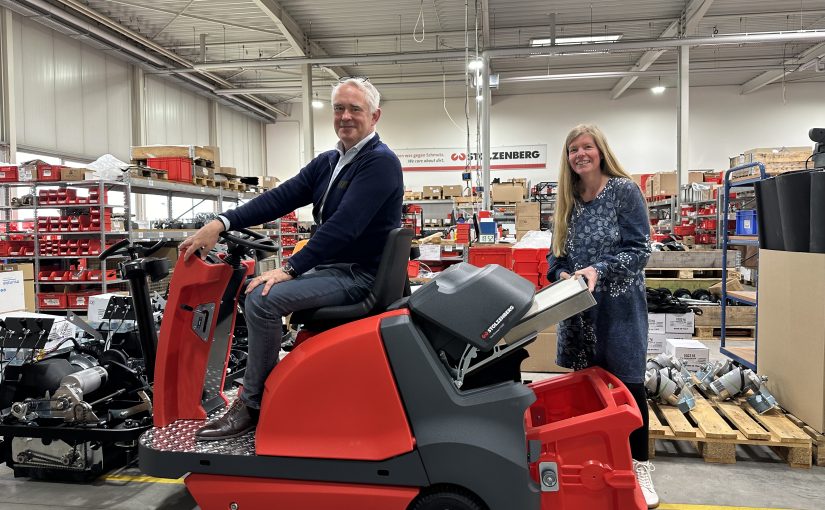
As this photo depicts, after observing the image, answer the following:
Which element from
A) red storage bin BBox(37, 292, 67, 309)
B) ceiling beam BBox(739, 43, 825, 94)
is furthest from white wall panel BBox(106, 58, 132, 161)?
ceiling beam BBox(739, 43, 825, 94)

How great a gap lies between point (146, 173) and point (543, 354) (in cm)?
678

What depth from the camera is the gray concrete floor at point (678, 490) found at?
2.66 metres

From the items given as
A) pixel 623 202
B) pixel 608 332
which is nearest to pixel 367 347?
pixel 608 332

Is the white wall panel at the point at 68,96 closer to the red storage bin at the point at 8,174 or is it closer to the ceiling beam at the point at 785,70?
the red storage bin at the point at 8,174

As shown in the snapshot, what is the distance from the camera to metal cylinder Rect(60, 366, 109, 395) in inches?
111

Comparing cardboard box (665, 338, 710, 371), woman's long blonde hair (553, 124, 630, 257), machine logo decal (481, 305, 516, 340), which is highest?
woman's long blonde hair (553, 124, 630, 257)

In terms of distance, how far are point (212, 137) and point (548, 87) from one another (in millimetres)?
11175

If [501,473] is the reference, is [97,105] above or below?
above

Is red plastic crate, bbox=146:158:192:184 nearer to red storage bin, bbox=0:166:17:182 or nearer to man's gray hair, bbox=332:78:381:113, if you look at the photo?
red storage bin, bbox=0:166:17:182

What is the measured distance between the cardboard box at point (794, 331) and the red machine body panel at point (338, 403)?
2700mm

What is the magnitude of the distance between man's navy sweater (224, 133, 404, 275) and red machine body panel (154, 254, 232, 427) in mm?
285

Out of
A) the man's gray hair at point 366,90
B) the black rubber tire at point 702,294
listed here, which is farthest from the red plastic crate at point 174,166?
the black rubber tire at point 702,294

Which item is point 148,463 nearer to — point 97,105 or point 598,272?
point 598,272

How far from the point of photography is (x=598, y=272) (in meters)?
2.30
